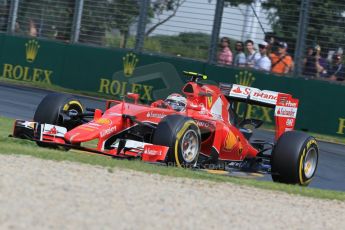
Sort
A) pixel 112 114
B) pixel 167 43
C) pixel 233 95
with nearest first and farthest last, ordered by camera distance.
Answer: pixel 112 114
pixel 233 95
pixel 167 43

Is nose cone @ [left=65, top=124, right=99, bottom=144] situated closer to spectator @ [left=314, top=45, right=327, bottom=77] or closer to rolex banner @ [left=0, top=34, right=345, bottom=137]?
rolex banner @ [left=0, top=34, right=345, bottom=137]

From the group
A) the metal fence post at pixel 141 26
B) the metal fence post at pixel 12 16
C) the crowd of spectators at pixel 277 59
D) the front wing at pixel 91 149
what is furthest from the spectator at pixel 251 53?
the front wing at pixel 91 149

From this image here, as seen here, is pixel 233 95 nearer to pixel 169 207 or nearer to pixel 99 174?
pixel 99 174

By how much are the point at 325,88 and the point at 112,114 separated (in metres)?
7.85

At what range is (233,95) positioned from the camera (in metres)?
11.3

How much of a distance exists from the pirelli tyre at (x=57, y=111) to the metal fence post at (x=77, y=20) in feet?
33.8

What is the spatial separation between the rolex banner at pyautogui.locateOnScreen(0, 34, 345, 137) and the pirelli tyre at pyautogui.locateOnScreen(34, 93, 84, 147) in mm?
6263

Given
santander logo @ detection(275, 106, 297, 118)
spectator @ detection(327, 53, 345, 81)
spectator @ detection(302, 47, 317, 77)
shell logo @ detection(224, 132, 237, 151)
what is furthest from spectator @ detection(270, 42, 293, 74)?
shell logo @ detection(224, 132, 237, 151)

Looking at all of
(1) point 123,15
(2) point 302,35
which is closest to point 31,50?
(1) point 123,15

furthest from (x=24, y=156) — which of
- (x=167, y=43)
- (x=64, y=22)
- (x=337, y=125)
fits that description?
(x=64, y=22)

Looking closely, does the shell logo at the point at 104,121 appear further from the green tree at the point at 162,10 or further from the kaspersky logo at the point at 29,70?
the kaspersky logo at the point at 29,70

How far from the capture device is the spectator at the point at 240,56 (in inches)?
717

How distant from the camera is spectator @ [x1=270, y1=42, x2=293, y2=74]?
17812 millimetres

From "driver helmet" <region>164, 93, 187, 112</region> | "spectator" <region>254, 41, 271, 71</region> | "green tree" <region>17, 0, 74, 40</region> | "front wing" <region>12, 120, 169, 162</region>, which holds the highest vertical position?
"green tree" <region>17, 0, 74, 40</region>
